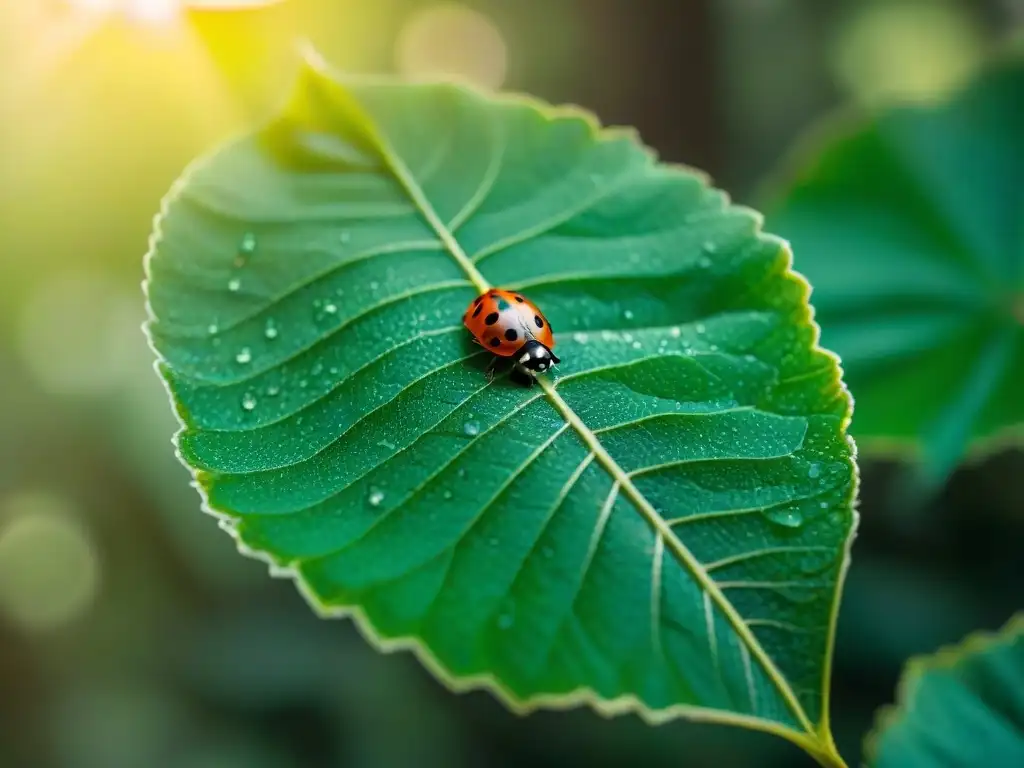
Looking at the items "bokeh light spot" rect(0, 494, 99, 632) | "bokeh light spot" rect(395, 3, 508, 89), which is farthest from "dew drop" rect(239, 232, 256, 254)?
"bokeh light spot" rect(395, 3, 508, 89)

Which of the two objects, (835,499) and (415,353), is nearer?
(835,499)

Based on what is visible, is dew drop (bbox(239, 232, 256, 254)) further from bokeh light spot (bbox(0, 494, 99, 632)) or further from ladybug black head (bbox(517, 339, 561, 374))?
bokeh light spot (bbox(0, 494, 99, 632))

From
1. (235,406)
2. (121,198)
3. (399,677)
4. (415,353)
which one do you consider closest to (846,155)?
(415,353)

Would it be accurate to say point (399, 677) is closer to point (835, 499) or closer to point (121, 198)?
point (121, 198)

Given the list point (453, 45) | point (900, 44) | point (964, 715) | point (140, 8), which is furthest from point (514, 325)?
point (900, 44)

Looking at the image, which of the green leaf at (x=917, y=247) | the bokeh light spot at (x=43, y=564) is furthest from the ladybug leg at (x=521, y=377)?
the bokeh light spot at (x=43, y=564)

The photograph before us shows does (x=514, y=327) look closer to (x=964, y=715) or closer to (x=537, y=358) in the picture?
(x=537, y=358)

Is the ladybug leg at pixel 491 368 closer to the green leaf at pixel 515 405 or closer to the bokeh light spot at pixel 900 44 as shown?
the green leaf at pixel 515 405
